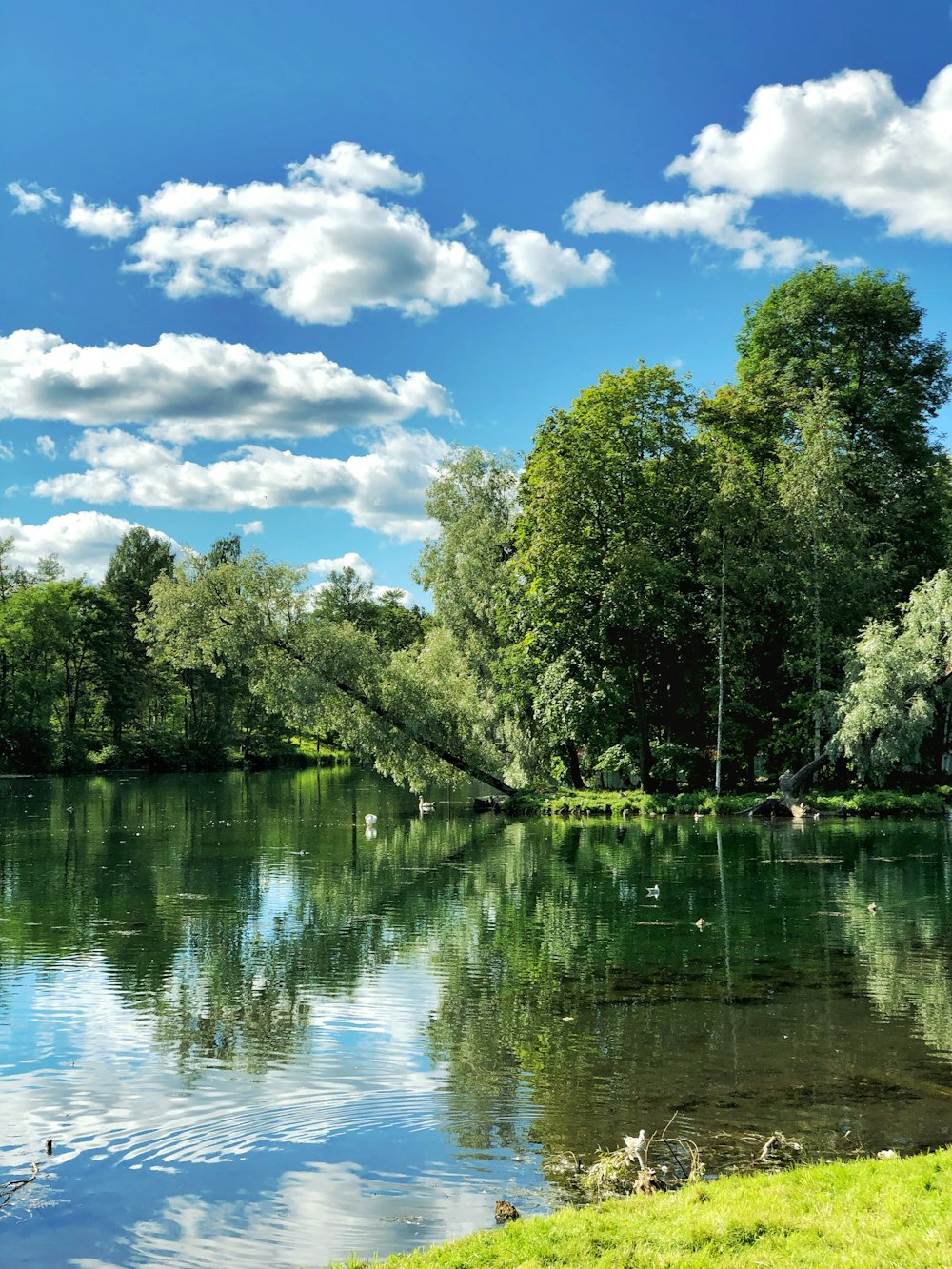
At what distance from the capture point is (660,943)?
21172 millimetres

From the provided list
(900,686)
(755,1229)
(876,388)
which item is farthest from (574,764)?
(755,1229)

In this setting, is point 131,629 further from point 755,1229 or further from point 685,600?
point 755,1229

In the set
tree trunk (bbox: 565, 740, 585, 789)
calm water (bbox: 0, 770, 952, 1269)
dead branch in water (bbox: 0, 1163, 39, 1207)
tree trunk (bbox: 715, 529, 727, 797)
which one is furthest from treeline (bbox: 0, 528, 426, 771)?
dead branch in water (bbox: 0, 1163, 39, 1207)

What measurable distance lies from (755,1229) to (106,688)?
8688 centimetres

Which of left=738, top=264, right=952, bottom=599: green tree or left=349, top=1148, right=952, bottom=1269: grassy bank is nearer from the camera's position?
left=349, top=1148, right=952, bottom=1269: grassy bank

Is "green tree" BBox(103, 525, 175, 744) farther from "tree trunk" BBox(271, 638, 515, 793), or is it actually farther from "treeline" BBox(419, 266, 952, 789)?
"treeline" BBox(419, 266, 952, 789)

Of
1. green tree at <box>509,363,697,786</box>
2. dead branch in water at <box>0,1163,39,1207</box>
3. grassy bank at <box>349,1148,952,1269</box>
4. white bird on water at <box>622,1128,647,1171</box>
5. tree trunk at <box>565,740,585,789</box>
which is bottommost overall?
dead branch in water at <box>0,1163,39,1207</box>

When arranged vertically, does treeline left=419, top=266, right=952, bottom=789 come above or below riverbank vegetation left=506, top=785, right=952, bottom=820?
above

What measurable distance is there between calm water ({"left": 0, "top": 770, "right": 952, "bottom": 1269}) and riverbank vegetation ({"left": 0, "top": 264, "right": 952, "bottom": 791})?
18.9 meters

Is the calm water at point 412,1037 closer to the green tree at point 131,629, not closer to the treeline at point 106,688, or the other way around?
the treeline at point 106,688

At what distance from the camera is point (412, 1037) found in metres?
15.0

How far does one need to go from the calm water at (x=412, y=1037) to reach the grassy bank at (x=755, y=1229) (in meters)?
1.16

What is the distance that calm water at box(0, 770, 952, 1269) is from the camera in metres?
9.95

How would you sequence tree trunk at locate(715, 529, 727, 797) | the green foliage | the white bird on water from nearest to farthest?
the white bird on water < the green foliage < tree trunk at locate(715, 529, 727, 797)
